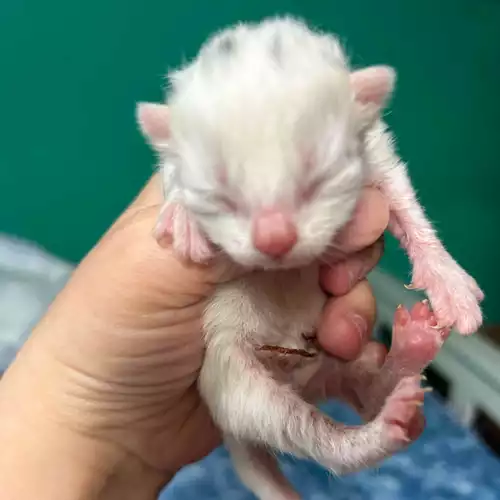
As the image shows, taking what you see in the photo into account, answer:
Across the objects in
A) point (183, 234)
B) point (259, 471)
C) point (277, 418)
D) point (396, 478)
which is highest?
point (183, 234)

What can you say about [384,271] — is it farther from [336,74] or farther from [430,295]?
[336,74]

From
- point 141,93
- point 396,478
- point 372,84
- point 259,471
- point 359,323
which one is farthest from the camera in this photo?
point 141,93

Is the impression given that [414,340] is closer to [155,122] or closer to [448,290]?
[448,290]

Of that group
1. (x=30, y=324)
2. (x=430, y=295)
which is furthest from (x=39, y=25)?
(x=430, y=295)

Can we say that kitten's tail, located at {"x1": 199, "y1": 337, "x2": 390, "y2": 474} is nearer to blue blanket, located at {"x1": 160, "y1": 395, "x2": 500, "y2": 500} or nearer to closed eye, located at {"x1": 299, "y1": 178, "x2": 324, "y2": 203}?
closed eye, located at {"x1": 299, "y1": 178, "x2": 324, "y2": 203}

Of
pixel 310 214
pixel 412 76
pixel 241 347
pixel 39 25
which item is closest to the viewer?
pixel 310 214

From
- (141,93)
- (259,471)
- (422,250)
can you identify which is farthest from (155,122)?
(141,93)
